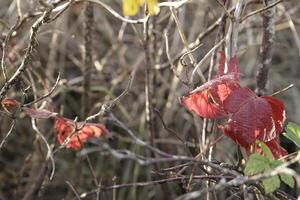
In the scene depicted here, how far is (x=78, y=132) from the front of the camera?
1.11 metres

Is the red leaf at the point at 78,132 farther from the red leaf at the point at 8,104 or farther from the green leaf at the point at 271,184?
the green leaf at the point at 271,184

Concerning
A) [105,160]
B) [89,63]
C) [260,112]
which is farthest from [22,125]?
[260,112]

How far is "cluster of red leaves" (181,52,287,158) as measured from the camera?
2.94 feet

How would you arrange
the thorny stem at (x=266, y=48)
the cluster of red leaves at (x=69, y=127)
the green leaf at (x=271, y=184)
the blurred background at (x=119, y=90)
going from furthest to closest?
the blurred background at (x=119, y=90), the thorny stem at (x=266, y=48), the cluster of red leaves at (x=69, y=127), the green leaf at (x=271, y=184)

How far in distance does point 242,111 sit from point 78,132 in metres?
0.37

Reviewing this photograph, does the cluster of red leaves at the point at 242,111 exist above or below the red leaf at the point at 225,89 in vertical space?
below

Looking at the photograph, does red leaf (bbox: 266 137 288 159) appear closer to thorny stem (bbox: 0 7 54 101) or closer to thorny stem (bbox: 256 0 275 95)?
thorny stem (bbox: 256 0 275 95)

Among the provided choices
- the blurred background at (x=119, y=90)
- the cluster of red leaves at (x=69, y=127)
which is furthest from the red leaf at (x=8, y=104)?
the blurred background at (x=119, y=90)

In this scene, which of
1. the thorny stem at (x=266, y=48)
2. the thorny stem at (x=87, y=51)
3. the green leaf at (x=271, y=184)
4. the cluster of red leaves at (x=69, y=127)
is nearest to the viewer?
the green leaf at (x=271, y=184)

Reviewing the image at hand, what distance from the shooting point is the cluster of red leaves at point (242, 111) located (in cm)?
90

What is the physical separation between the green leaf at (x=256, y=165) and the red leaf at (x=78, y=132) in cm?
35

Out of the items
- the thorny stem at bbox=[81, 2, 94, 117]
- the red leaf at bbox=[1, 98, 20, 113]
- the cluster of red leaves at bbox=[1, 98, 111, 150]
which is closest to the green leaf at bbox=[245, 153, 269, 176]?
the cluster of red leaves at bbox=[1, 98, 111, 150]

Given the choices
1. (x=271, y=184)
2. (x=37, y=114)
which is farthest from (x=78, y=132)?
(x=271, y=184)

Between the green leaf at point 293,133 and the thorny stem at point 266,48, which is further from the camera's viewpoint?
the thorny stem at point 266,48
